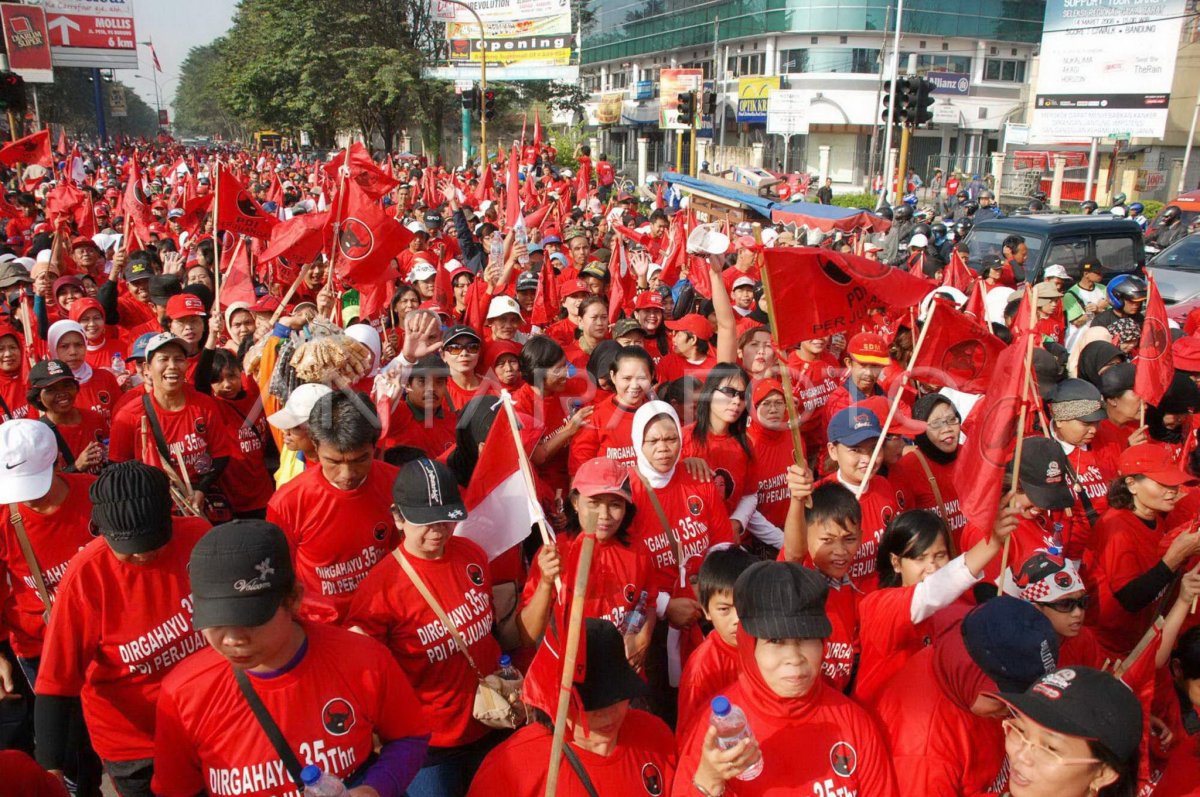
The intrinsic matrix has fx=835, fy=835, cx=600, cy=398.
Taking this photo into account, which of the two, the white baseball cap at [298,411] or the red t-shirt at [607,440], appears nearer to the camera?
the white baseball cap at [298,411]

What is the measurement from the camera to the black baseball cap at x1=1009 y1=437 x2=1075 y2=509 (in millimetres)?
3734

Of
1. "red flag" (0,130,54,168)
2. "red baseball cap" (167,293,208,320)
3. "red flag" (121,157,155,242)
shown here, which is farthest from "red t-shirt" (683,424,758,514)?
"red flag" (0,130,54,168)

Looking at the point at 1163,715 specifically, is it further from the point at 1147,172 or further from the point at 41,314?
the point at 1147,172

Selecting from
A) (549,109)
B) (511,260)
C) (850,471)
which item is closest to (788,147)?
(549,109)

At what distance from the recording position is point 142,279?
816 centimetres

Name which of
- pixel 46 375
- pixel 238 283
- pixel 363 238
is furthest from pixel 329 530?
pixel 238 283

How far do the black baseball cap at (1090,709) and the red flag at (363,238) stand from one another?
5557 mm

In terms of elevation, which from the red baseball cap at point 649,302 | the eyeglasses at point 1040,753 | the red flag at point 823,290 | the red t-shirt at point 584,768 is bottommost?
the red t-shirt at point 584,768

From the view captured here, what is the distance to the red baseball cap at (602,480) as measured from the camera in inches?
129

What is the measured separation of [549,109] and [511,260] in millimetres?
45113

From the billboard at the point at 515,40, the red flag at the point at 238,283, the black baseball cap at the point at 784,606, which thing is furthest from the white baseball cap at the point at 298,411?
the billboard at the point at 515,40

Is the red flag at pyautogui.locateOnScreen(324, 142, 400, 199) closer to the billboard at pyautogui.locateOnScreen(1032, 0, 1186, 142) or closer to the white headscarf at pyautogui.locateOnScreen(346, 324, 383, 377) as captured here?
the white headscarf at pyautogui.locateOnScreen(346, 324, 383, 377)

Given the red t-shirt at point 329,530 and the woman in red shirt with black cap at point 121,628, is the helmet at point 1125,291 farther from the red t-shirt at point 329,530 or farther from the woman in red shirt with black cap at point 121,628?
the woman in red shirt with black cap at point 121,628

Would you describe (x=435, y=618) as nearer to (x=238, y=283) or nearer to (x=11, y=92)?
(x=238, y=283)
